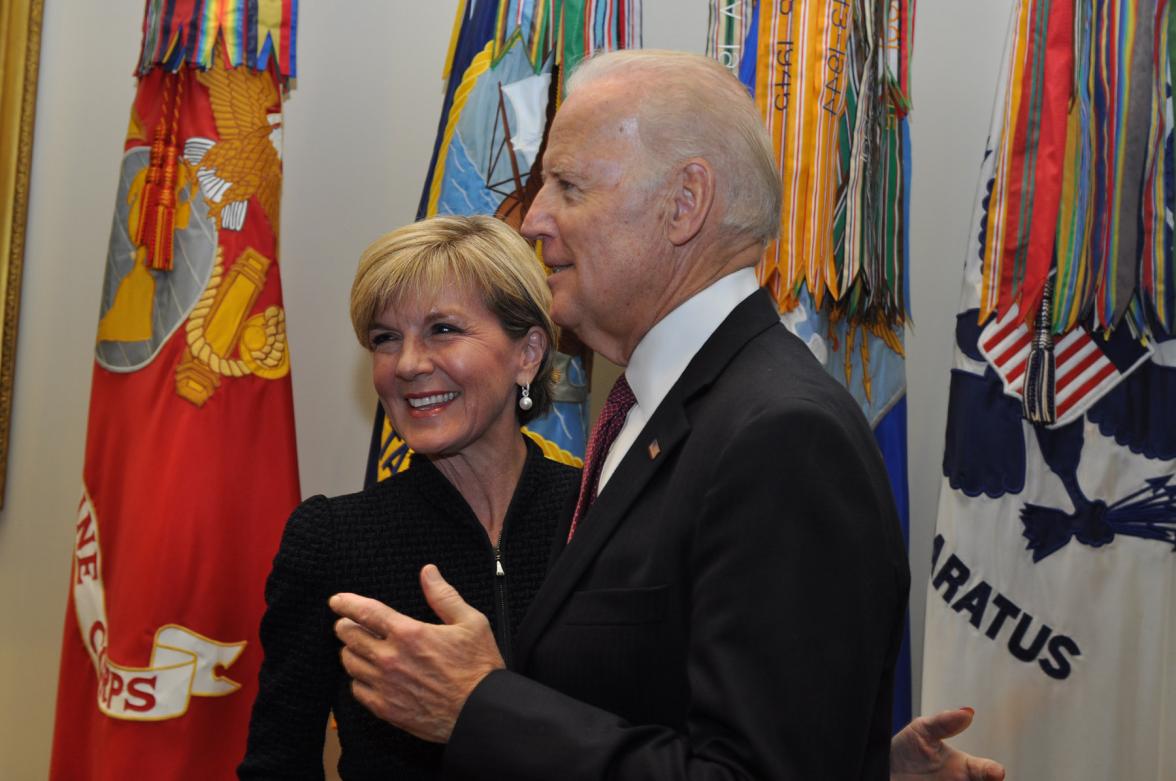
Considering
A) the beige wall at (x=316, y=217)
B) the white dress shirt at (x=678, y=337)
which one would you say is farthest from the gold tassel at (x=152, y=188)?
the white dress shirt at (x=678, y=337)

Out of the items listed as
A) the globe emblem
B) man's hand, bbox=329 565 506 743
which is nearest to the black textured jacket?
man's hand, bbox=329 565 506 743

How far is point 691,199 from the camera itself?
122 centimetres

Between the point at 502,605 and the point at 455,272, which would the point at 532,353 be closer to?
the point at 455,272

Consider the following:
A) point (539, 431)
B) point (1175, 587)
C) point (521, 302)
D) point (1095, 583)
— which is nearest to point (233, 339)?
point (539, 431)

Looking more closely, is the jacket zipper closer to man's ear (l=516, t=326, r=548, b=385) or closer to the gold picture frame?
man's ear (l=516, t=326, r=548, b=385)

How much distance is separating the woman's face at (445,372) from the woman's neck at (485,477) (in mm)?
13

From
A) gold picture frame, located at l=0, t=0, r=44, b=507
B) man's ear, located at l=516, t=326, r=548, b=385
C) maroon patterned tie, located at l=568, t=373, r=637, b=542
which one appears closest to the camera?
maroon patterned tie, located at l=568, t=373, r=637, b=542

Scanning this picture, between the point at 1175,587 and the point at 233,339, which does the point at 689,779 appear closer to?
the point at 233,339

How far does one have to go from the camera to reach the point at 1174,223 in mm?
2686

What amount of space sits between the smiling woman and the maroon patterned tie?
0.34m

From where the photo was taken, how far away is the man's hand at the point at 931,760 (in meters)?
1.52

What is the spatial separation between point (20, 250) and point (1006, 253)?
2.88m

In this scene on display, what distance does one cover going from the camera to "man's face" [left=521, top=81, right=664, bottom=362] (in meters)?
1.23

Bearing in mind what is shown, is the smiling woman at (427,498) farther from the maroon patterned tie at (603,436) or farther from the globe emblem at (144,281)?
the globe emblem at (144,281)
